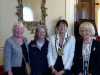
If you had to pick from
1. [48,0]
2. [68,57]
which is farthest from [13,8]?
[68,57]

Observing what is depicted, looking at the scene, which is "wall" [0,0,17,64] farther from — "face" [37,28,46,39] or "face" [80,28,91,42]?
"face" [80,28,91,42]

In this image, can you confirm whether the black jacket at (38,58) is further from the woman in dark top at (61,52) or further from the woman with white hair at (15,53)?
the woman with white hair at (15,53)

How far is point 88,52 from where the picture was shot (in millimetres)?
3549

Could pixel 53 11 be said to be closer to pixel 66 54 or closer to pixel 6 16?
pixel 6 16

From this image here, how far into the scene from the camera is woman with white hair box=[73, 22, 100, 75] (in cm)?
350

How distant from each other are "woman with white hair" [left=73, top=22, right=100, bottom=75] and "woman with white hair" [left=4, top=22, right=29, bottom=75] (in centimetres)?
77

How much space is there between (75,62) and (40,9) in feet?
7.14

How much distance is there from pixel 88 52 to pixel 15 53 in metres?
0.93

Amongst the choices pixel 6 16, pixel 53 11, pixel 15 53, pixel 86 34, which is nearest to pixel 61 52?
pixel 86 34

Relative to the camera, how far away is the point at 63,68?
149 inches

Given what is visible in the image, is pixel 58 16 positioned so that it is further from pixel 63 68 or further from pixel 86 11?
pixel 63 68

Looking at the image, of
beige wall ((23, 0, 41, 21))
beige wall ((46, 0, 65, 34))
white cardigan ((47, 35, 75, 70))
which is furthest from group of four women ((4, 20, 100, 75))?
beige wall ((46, 0, 65, 34))

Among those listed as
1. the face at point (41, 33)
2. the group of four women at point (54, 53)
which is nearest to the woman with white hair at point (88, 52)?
the group of four women at point (54, 53)

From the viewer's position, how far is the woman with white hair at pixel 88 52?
350cm
